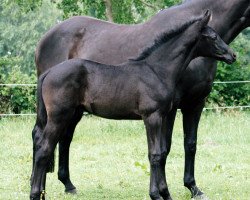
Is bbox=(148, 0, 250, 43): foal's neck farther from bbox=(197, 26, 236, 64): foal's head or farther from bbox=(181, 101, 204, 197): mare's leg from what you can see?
bbox=(181, 101, 204, 197): mare's leg

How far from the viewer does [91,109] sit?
6.36m

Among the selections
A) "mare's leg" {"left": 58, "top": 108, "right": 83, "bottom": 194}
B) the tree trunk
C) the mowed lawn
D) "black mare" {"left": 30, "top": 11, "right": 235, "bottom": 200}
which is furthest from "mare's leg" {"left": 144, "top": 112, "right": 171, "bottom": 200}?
the tree trunk

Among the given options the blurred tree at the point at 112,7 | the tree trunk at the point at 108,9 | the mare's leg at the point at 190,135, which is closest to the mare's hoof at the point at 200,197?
the mare's leg at the point at 190,135

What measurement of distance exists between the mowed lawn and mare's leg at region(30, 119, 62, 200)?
0.84 meters

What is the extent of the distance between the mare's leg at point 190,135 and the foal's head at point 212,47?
82cm

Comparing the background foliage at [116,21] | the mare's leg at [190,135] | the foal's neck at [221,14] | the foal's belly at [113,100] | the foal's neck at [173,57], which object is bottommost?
the background foliage at [116,21]

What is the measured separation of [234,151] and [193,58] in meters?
4.77

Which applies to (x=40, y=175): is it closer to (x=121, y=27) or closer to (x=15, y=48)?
(x=121, y=27)

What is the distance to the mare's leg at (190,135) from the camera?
712 centimetres

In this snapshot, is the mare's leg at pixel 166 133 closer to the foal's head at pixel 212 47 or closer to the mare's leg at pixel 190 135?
the mare's leg at pixel 190 135

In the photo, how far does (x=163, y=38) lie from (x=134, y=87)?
58cm

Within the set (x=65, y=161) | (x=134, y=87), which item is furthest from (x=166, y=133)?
(x=65, y=161)

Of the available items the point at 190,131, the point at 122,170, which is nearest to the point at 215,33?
the point at 190,131

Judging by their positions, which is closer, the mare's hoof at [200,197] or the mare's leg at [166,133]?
the mare's leg at [166,133]
